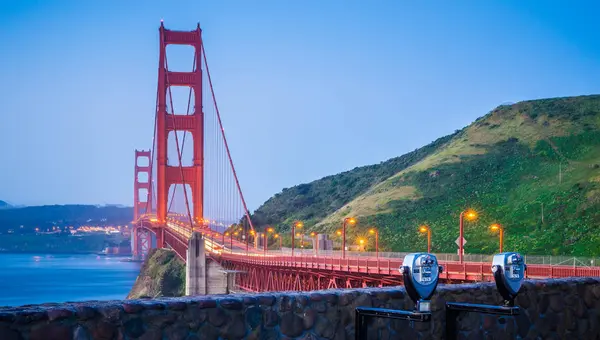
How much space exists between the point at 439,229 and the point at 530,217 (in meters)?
8.32

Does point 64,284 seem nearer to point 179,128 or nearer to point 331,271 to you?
point 179,128

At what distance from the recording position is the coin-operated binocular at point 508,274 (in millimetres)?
8258

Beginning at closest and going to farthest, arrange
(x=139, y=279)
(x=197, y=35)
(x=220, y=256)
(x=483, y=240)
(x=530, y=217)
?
(x=220, y=256), (x=483, y=240), (x=530, y=217), (x=197, y=35), (x=139, y=279)

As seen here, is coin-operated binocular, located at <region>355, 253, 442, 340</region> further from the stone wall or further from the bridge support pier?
the bridge support pier

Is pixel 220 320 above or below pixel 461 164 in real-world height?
below

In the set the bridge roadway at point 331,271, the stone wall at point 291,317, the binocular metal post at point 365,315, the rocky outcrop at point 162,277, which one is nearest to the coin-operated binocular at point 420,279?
the binocular metal post at point 365,315

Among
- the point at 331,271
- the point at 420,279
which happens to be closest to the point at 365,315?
the point at 420,279

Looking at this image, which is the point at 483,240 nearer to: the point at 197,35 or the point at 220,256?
the point at 220,256

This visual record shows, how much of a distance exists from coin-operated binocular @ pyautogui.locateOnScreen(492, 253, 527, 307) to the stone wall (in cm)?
70

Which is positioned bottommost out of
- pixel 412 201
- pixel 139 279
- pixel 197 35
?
pixel 139 279

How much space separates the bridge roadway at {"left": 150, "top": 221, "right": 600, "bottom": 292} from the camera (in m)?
35.2

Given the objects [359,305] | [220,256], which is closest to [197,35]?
[220,256]

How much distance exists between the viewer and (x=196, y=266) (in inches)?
2744

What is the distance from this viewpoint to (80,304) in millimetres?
6172
